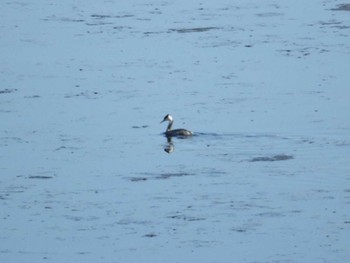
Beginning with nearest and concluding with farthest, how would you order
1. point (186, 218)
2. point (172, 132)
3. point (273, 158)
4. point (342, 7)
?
point (186, 218)
point (273, 158)
point (172, 132)
point (342, 7)

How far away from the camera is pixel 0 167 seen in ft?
54.3

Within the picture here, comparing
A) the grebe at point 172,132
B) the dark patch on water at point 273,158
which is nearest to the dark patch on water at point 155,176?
the dark patch on water at point 273,158

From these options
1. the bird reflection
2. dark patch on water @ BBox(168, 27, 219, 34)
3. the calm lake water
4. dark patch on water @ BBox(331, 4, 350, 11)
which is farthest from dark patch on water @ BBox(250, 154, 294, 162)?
dark patch on water @ BBox(331, 4, 350, 11)

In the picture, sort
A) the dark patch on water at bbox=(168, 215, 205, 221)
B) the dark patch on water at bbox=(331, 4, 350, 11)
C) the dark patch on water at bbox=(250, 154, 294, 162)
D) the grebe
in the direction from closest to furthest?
the dark patch on water at bbox=(168, 215, 205, 221) < the dark patch on water at bbox=(250, 154, 294, 162) < the grebe < the dark patch on water at bbox=(331, 4, 350, 11)

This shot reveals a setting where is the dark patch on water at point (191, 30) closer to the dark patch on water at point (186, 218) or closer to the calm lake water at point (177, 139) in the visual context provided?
the calm lake water at point (177, 139)

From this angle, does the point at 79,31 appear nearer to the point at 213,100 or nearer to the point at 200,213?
the point at 213,100

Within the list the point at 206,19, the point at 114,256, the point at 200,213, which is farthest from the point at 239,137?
the point at 206,19

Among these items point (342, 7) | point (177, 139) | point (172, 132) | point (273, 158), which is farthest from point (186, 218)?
point (342, 7)

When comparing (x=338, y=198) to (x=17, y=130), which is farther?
(x=17, y=130)

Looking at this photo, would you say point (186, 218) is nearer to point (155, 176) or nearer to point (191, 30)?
point (155, 176)

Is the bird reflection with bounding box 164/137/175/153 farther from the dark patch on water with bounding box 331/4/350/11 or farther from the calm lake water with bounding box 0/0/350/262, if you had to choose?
the dark patch on water with bounding box 331/4/350/11

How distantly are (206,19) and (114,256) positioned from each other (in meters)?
11.8

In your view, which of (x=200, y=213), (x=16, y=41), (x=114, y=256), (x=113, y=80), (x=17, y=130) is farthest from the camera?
(x=16, y=41)

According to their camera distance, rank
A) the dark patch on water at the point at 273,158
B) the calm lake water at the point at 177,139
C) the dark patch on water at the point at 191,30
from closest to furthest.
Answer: the calm lake water at the point at 177,139, the dark patch on water at the point at 273,158, the dark patch on water at the point at 191,30
